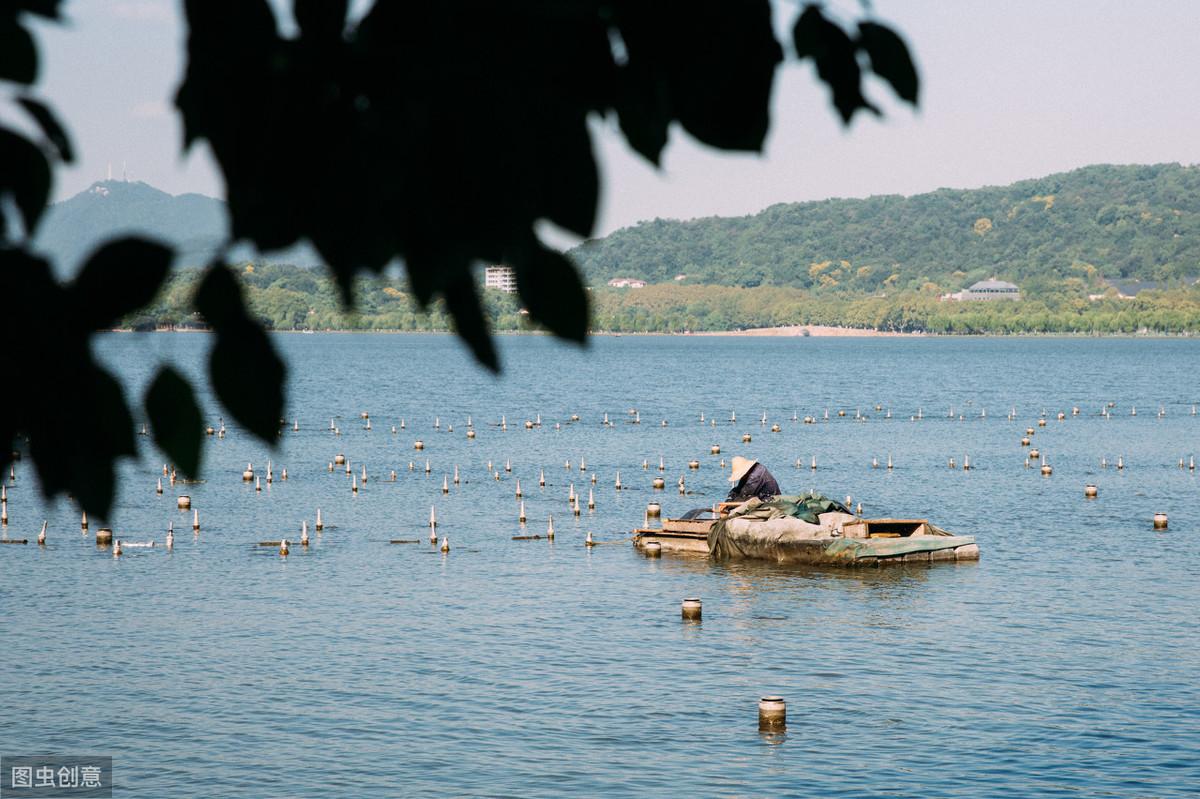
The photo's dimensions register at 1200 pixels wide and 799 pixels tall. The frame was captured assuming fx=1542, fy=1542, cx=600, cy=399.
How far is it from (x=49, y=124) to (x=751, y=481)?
169ft

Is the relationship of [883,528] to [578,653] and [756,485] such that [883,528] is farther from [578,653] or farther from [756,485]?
[578,653]

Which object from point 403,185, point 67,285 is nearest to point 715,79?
point 403,185

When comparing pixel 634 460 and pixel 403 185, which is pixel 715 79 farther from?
pixel 634 460

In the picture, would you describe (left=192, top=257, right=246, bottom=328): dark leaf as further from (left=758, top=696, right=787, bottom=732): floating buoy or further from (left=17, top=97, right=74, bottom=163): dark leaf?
(left=758, top=696, right=787, bottom=732): floating buoy

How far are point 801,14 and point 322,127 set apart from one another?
1.65 metres

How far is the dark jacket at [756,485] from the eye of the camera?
54.4m

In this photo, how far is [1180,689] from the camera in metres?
34.7

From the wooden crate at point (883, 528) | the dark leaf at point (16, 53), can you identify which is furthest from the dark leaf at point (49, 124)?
the wooden crate at point (883, 528)

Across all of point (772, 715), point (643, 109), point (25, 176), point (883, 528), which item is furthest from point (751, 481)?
point (25, 176)

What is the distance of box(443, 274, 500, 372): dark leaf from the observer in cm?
311

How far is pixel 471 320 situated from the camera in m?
3.14

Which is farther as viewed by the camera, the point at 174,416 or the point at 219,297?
the point at 174,416

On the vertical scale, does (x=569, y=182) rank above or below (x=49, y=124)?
below

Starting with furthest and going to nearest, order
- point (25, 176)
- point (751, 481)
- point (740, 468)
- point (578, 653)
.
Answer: point (751, 481) → point (740, 468) → point (578, 653) → point (25, 176)
